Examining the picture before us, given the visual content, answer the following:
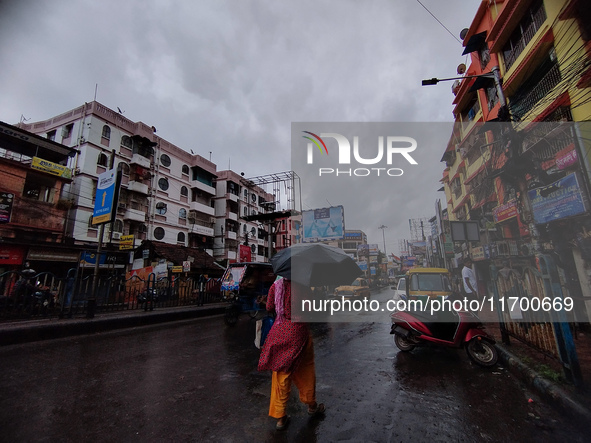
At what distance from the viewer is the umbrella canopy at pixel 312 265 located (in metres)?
3.02

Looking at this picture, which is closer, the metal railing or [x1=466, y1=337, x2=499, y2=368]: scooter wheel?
[x1=466, y1=337, x2=499, y2=368]: scooter wheel

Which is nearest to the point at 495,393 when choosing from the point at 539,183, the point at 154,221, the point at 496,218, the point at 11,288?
the point at 539,183

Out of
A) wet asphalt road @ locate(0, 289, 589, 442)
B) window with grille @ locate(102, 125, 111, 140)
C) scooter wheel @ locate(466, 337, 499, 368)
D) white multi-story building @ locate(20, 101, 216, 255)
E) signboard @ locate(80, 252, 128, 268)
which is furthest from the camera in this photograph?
window with grille @ locate(102, 125, 111, 140)

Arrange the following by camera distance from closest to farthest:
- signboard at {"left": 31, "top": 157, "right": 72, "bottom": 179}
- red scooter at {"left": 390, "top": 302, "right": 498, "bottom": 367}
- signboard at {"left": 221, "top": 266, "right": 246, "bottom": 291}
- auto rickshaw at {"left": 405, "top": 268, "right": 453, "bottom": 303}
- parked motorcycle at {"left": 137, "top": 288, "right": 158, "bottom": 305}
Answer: red scooter at {"left": 390, "top": 302, "right": 498, "bottom": 367}
auto rickshaw at {"left": 405, "top": 268, "right": 453, "bottom": 303}
signboard at {"left": 221, "top": 266, "right": 246, "bottom": 291}
parked motorcycle at {"left": 137, "top": 288, "right": 158, "bottom": 305}
signboard at {"left": 31, "top": 157, "right": 72, "bottom": 179}

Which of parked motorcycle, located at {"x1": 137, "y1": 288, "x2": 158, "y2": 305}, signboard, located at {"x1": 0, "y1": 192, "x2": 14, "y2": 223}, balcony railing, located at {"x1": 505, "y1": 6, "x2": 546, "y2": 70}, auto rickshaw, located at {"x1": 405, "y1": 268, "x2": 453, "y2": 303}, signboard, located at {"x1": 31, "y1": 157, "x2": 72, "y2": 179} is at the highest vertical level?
balcony railing, located at {"x1": 505, "y1": 6, "x2": 546, "y2": 70}

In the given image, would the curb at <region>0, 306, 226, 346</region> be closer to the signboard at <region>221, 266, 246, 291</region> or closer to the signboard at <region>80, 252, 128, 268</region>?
the signboard at <region>221, 266, 246, 291</region>

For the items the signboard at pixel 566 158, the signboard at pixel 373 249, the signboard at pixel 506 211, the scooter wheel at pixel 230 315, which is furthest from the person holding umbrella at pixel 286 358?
the signboard at pixel 373 249

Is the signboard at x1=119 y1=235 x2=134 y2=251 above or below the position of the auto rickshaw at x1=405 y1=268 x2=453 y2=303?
above

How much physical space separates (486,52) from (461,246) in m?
16.3

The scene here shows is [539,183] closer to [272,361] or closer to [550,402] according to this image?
[550,402]

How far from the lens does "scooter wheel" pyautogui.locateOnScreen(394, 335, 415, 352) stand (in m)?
5.71

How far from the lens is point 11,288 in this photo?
7395 mm

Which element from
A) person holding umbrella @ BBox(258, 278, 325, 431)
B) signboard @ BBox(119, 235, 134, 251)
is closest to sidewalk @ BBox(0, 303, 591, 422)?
person holding umbrella @ BBox(258, 278, 325, 431)

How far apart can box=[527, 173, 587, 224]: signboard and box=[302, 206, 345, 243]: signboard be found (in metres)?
12.0
